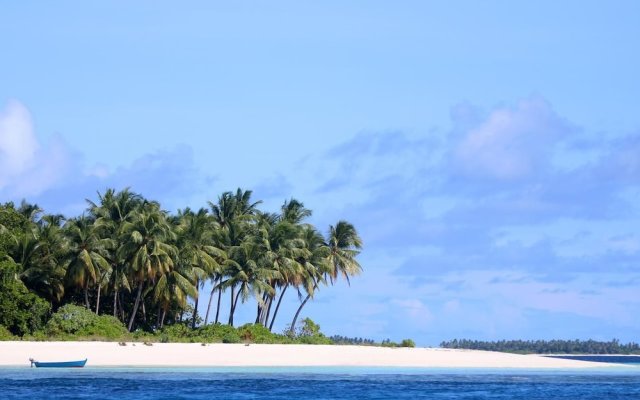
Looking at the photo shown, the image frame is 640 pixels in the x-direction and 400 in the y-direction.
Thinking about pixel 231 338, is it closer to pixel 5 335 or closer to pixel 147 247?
pixel 147 247

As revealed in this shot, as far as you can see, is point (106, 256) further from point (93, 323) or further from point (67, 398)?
point (67, 398)

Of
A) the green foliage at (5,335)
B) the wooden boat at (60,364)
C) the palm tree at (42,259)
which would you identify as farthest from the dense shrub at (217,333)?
the wooden boat at (60,364)

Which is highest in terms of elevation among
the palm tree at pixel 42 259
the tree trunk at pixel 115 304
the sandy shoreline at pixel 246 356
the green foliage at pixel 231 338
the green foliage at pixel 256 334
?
the palm tree at pixel 42 259

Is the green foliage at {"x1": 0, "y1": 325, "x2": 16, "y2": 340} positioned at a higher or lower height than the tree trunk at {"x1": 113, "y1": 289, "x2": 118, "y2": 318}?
lower

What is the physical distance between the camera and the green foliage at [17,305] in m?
55.4

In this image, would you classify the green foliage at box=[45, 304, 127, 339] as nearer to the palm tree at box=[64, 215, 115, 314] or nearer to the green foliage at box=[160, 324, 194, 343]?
the palm tree at box=[64, 215, 115, 314]

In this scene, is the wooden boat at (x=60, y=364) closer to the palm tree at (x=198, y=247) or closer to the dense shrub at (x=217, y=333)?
the dense shrub at (x=217, y=333)

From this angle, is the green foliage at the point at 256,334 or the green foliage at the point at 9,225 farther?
the green foliage at the point at 256,334

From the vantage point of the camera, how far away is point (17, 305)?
184ft

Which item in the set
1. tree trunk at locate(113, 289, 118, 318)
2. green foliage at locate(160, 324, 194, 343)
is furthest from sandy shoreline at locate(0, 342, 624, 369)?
tree trunk at locate(113, 289, 118, 318)

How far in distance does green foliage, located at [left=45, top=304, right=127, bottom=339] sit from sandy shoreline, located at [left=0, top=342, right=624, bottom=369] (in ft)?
14.2

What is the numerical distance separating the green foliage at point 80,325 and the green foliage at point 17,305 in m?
0.89

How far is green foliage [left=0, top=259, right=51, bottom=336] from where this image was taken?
182ft

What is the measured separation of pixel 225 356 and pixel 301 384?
969 cm
